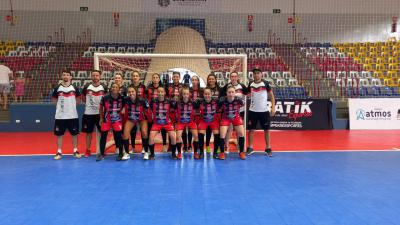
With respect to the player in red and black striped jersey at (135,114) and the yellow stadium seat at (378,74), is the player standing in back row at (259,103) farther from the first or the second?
the yellow stadium seat at (378,74)

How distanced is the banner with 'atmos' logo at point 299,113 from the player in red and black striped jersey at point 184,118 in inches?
189

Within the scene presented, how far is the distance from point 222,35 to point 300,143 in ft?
32.1

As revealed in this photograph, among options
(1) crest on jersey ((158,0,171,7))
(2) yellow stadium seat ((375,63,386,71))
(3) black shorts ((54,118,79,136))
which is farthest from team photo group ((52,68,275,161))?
(2) yellow stadium seat ((375,63,386,71))

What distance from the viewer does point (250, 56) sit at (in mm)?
15578

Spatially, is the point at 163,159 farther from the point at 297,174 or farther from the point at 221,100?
the point at 297,174

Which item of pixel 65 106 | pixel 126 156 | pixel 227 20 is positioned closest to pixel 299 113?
pixel 126 156

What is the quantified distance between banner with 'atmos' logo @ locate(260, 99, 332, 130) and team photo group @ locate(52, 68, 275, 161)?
4.08m

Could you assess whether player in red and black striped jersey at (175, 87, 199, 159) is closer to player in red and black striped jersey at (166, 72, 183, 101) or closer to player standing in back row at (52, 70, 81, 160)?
player in red and black striped jersey at (166, 72, 183, 101)

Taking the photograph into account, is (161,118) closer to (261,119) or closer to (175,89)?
(175,89)

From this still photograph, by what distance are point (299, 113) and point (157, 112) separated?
5904 mm

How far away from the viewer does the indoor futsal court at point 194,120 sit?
3668mm

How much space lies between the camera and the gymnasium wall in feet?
50.8

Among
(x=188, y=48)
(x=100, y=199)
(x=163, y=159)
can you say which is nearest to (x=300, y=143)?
(x=163, y=159)

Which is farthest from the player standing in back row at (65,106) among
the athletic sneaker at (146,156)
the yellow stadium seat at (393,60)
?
the yellow stadium seat at (393,60)
